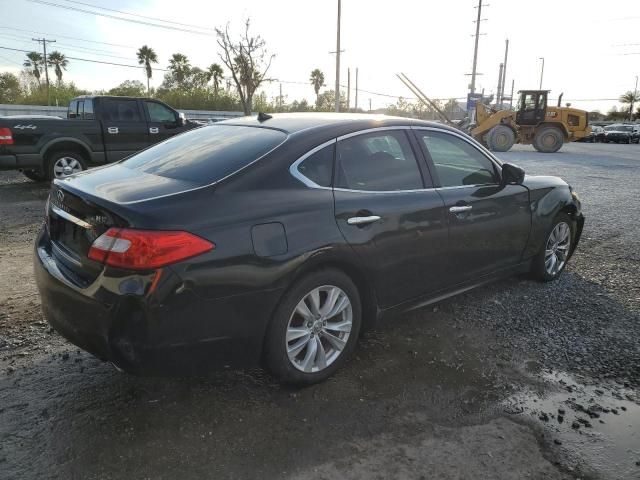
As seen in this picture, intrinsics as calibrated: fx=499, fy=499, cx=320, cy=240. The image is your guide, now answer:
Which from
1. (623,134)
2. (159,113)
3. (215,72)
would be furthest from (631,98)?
(159,113)

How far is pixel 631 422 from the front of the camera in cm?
276

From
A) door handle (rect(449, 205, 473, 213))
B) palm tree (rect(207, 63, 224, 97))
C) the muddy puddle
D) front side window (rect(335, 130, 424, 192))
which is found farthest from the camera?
palm tree (rect(207, 63, 224, 97))

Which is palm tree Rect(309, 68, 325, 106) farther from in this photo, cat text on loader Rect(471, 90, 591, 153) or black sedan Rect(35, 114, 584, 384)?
black sedan Rect(35, 114, 584, 384)

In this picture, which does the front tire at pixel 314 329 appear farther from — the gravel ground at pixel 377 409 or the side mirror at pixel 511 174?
the side mirror at pixel 511 174

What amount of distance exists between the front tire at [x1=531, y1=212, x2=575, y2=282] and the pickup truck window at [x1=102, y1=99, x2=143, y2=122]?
8.51 meters

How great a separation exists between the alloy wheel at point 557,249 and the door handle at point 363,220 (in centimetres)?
238

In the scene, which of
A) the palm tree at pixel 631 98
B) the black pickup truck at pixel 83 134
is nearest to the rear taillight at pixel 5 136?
the black pickup truck at pixel 83 134

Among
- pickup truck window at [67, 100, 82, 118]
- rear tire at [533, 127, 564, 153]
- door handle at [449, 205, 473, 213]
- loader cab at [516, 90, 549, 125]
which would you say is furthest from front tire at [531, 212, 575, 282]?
rear tire at [533, 127, 564, 153]

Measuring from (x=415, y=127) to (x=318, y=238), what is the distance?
4.47 ft

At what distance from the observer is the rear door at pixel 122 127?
985cm

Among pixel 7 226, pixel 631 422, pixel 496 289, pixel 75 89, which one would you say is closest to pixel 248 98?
pixel 75 89

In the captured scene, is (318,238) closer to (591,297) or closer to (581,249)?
(591,297)

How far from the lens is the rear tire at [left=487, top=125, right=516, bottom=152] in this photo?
2214 cm

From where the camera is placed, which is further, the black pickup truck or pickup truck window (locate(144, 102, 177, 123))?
pickup truck window (locate(144, 102, 177, 123))
